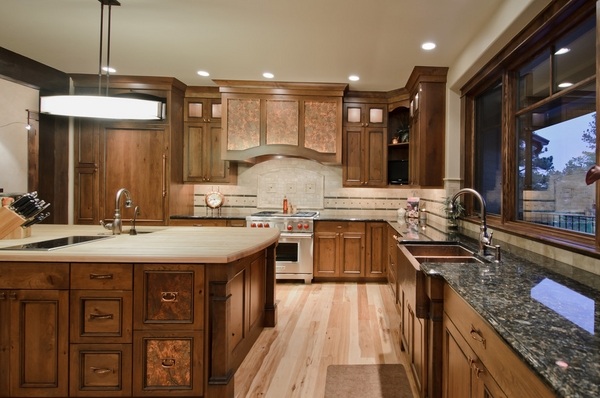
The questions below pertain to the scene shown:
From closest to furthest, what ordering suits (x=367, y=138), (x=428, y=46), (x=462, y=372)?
(x=462, y=372), (x=428, y=46), (x=367, y=138)

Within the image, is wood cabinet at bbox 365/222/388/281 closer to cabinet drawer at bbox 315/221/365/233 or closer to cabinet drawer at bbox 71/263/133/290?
cabinet drawer at bbox 315/221/365/233

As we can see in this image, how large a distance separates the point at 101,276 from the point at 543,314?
2.09m

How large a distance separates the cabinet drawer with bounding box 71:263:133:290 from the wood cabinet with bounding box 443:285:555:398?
171 cm

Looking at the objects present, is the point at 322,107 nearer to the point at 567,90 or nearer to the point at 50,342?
the point at 567,90

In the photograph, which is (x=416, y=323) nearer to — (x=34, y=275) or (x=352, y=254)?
(x=34, y=275)

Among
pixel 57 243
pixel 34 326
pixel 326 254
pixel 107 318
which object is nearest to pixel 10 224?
pixel 57 243

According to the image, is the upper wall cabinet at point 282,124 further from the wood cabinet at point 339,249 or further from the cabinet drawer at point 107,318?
the cabinet drawer at point 107,318

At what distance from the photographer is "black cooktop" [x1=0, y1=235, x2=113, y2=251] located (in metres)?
2.03

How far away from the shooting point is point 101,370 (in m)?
1.92

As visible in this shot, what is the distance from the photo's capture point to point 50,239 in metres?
2.37

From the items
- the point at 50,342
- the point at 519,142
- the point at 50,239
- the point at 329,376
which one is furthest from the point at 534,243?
the point at 50,239

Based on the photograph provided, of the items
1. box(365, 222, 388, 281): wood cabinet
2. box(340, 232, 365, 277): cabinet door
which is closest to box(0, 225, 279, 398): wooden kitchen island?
box(340, 232, 365, 277): cabinet door

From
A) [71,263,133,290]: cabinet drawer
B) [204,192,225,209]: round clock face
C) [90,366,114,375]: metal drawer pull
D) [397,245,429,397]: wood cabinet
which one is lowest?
[90,366,114,375]: metal drawer pull

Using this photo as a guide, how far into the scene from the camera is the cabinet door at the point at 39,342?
1.91 metres
